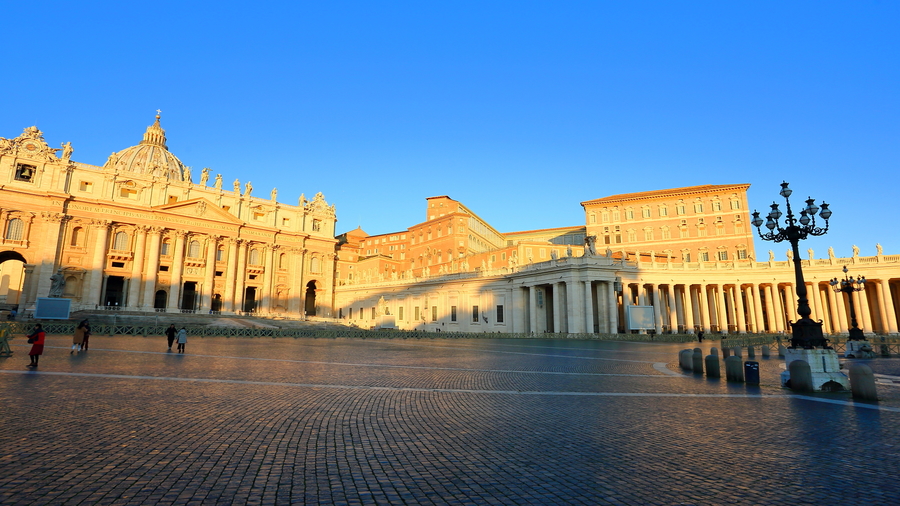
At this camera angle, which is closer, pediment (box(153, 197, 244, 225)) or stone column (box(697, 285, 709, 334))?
stone column (box(697, 285, 709, 334))

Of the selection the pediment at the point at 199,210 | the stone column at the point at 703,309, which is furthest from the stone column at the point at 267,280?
the stone column at the point at 703,309

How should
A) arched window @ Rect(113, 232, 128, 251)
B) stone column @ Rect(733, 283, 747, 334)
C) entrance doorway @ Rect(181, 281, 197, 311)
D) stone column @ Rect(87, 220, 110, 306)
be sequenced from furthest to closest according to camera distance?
entrance doorway @ Rect(181, 281, 197, 311), arched window @ Rect(113, 232, 128, 251), stone column @ Rect(87, 220, 110, 306), stone column @ Rect(733, 283, 747, 334)

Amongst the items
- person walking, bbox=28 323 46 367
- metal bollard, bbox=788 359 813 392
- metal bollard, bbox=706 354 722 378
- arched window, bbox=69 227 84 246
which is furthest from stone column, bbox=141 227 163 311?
metal bollard, bbox=788 359 813 392

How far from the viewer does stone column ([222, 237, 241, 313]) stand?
194 feet

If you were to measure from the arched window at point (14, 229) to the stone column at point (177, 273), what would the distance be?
14389 millimetres

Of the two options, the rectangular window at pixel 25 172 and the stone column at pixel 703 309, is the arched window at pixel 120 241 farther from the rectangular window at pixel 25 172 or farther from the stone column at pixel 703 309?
the stone column at pixel 703 309

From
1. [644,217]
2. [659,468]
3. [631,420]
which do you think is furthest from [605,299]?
[659,468]

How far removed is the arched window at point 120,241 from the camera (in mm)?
53844

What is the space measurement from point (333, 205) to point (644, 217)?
47913 mm

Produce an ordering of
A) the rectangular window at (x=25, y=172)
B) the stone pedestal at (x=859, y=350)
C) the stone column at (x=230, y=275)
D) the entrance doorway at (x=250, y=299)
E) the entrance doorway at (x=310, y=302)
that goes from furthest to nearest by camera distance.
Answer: the entrance doorway at (x=310, y=302)
the entrance doorway at (x=250, y=299)
the stone column at (x=230, y=275)
the rectangular window at (x=25, y=172)
the stone pedestal at (x=859, y=350)

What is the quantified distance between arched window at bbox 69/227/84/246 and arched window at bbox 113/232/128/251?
3.08 m

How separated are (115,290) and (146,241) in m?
7.92

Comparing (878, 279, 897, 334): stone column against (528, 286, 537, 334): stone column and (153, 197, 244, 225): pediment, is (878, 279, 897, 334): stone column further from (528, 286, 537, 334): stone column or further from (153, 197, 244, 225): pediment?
(153, 197, 244, 225): pediment

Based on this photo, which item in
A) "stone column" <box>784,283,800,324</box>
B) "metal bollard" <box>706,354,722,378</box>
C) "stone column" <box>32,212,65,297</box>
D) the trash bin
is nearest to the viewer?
the trash bin
